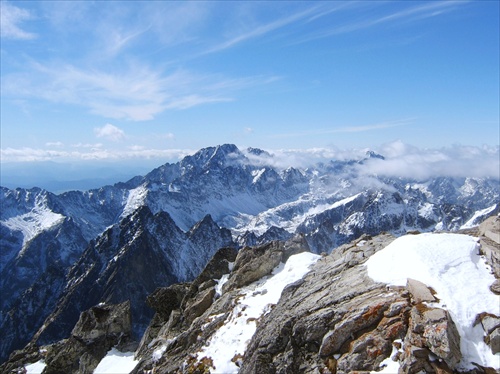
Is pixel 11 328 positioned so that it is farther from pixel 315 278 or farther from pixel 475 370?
pixel 475 370

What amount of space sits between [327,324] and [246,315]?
10616 mm

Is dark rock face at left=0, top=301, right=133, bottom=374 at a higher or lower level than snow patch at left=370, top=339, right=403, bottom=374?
lower

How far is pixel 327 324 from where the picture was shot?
23.5 meters

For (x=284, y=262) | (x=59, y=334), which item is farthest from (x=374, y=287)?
(x=59, y=334)

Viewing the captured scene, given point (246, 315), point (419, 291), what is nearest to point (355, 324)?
point (419, 291)

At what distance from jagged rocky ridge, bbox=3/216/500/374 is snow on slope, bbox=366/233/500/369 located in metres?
0.48

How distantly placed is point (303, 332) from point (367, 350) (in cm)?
505

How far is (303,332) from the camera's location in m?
24.4

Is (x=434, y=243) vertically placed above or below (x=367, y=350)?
above

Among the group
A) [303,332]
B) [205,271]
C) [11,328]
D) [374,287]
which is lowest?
[11,328]

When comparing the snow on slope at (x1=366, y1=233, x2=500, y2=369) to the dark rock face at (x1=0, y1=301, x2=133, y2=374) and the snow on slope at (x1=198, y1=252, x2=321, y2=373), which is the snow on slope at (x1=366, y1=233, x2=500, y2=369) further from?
the dark rock face at (x1=0, y1=301, x2=133, y2=374)

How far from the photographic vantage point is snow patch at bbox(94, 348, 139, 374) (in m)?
41.2

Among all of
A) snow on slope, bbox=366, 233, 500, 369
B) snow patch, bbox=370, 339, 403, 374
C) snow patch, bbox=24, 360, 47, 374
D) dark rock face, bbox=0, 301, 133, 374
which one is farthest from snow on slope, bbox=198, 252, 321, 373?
snow patch, bbox=24, 360, 47, 374

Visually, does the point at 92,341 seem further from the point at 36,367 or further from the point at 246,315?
the point at 246,315
